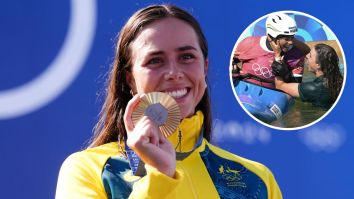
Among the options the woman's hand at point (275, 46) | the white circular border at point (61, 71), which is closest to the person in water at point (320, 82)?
the woman's hand at point (275, 46)

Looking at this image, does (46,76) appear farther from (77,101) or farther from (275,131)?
(275,131)

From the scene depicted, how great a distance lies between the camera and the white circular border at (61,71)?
2.22m

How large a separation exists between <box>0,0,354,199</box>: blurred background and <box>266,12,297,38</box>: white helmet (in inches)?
1.5

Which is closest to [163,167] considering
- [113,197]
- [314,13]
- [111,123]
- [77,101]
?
[113,197]

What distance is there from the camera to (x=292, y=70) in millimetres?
2594

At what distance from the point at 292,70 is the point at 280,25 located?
21 centimetres

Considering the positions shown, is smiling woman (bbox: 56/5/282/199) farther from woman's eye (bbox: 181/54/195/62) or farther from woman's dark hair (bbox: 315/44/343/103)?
woman's dark hair (bbox: 315/44/343/103)

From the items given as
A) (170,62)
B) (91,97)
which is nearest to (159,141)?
(170,62)

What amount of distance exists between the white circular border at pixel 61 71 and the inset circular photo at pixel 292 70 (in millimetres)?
698

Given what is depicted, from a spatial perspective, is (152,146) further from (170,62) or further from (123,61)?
(123,61)

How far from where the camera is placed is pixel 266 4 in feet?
8.39

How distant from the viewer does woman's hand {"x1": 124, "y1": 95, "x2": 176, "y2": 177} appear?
119 cm

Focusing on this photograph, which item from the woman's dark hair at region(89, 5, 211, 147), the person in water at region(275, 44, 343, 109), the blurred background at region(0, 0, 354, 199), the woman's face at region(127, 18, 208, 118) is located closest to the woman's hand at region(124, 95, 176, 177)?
the woman's face at region(127, 18, 208, 118)

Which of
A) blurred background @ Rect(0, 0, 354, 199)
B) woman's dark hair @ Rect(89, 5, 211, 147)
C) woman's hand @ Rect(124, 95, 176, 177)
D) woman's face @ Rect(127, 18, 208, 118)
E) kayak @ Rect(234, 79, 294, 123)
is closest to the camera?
woman's hand @ Rect(124, 95, 176, 177)
